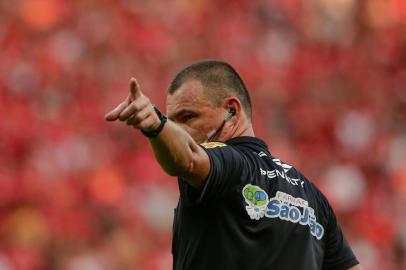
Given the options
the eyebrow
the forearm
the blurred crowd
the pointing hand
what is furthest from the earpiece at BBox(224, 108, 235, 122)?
the blurred crowd

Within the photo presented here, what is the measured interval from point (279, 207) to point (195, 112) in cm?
40

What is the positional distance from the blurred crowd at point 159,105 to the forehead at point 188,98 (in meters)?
4.22

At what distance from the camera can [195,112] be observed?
9.82ft

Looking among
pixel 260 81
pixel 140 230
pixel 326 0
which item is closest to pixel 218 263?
pixel 140 230

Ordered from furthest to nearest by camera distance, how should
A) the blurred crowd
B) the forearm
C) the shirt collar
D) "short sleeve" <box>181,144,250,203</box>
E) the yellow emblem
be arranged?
the blurred crowd
the shirt collar
the yellow emblem
"short sleeve" <box>181,144,250,203</box>
the forearm

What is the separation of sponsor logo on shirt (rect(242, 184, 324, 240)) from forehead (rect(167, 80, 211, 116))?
0.36 metres

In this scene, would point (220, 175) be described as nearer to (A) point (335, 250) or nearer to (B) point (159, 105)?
(A) point (335, 250)

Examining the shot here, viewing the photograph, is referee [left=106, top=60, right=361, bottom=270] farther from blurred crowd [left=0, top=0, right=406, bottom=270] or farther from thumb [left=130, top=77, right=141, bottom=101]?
blurred crowd [left=0, top=0, right=406, bottom=270]

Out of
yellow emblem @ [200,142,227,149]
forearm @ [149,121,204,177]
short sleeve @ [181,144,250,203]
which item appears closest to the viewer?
forearm @ [149,121,204,177]

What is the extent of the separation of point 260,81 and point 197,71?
19.3 feet

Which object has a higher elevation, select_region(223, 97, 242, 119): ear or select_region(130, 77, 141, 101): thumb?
select_region(223, 97, 242, 119): ear

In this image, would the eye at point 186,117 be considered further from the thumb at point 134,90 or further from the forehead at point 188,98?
the thumb at point 134,90

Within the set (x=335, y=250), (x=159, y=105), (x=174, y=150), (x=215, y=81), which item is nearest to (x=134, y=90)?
(x=174, y=150)

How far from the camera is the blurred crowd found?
24.8 ft
